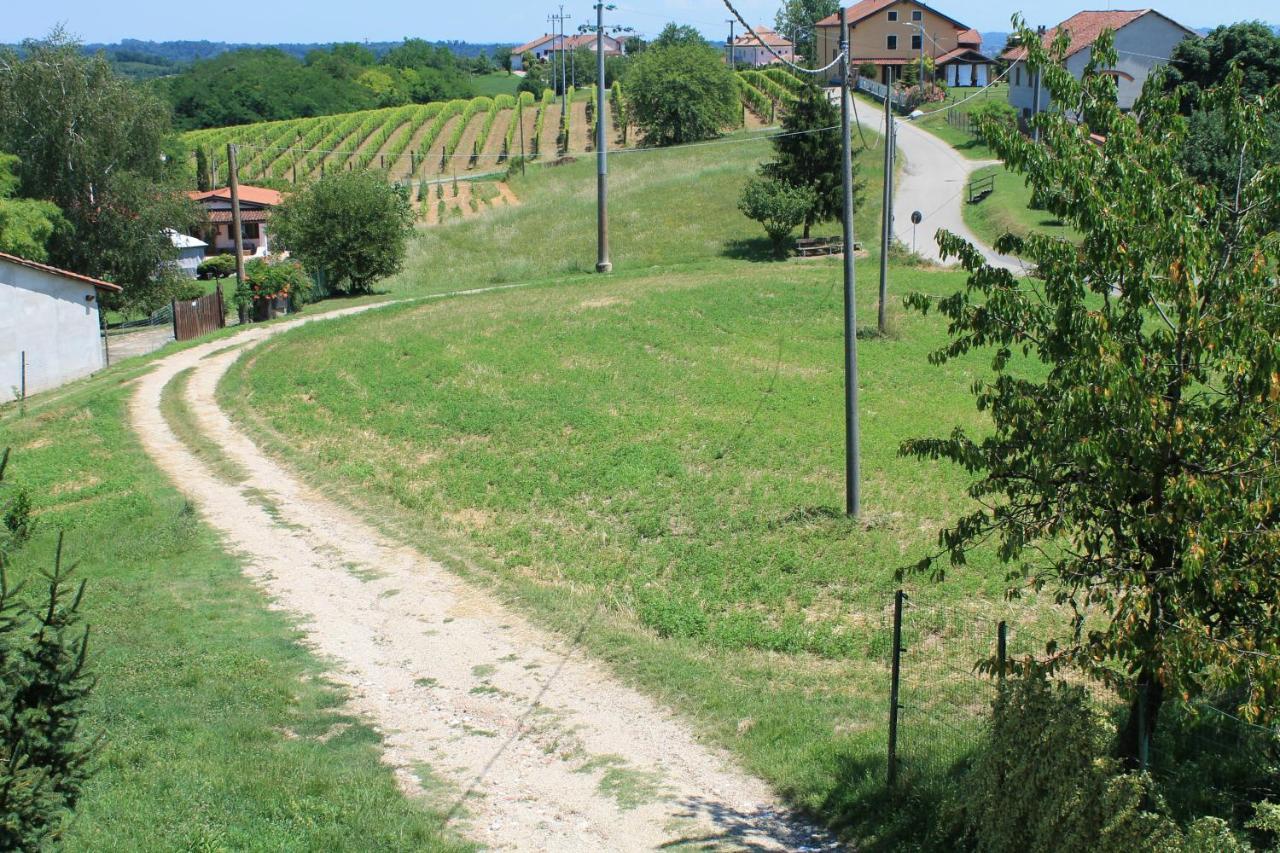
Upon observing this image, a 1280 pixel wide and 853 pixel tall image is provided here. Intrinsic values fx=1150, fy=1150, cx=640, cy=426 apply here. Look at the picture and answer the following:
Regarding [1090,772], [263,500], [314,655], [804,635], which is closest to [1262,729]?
[1090,772]

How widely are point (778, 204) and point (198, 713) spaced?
34660 millimetres

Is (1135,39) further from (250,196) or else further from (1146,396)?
(1146,396)

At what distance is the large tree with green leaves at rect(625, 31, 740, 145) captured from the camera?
7800cm

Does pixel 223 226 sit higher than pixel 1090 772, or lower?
higher

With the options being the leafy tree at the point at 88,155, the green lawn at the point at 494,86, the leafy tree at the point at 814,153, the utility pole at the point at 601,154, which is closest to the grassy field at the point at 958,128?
the leafy tree at the point at 814,153

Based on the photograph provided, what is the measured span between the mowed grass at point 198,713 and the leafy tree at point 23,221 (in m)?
27.4

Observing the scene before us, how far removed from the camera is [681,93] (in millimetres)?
78000

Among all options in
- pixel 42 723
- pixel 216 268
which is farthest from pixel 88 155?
pixel 42 723

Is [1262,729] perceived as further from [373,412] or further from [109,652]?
[373,412]

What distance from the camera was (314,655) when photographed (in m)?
13.1

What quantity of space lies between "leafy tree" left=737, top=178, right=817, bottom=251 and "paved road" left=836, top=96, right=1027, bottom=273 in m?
4.44

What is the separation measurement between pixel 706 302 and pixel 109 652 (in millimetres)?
22424

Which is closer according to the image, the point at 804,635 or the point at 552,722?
the point at 552,722

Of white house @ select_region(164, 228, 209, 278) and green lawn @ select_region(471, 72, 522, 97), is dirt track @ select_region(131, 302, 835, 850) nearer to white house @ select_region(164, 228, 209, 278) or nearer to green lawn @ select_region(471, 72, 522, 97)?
white house @ select_region(164, 228, 209, 278)
